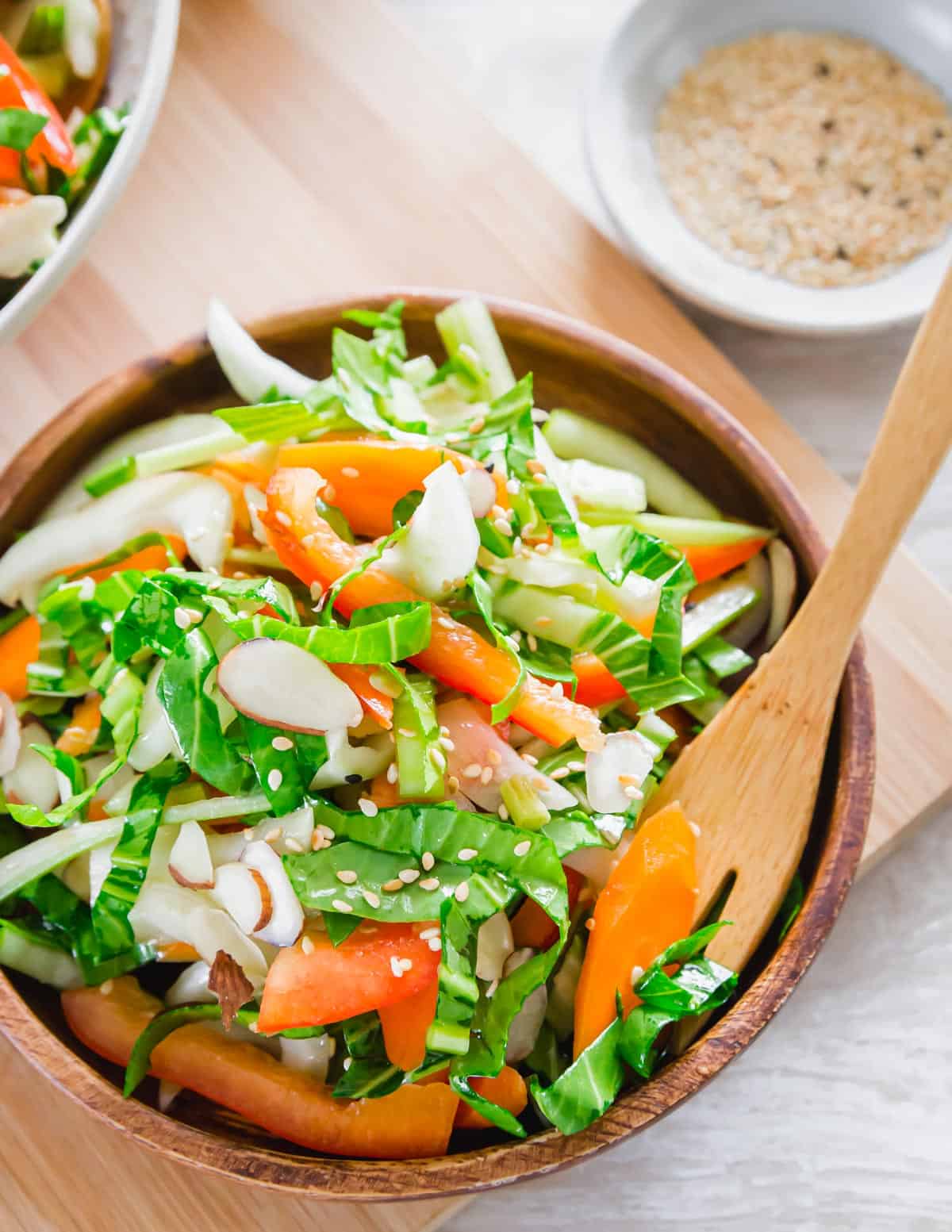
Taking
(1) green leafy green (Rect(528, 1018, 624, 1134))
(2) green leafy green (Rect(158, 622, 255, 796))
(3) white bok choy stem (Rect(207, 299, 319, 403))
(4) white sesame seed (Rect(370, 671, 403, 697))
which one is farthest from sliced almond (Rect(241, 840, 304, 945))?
(3) white bok choy stem (Rect(207, 299, 319, 403))

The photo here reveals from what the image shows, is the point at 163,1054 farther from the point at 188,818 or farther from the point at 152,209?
the point at 152,209

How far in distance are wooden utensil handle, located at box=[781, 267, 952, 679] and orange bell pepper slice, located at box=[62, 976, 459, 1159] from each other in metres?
0.76

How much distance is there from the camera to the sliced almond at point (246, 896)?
137cm

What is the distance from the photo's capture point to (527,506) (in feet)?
5.18

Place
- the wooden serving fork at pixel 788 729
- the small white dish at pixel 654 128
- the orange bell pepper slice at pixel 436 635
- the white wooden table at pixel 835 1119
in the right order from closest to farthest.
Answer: the orange bell pepper slice at pixel 436 635, the wooden serving fork at pixel 788 729, the white wooden table at pixel 835 1119, the small white dish at pixel 654 128

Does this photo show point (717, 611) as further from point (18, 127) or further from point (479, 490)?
point (18, 127)

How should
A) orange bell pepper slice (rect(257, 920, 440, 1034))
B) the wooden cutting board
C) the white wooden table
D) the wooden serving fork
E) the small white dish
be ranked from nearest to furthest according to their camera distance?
orange bell pepper slice (rect(257, 920, 440, 1034))
the wooden serving fork
the white wooden table
the wooden cutting board
the small white dish

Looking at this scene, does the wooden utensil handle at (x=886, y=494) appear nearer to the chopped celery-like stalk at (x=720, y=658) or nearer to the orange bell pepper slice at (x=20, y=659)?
the chopped celery-like stalk at (x=720, y=658)

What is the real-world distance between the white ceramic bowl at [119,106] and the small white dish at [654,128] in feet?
2.74

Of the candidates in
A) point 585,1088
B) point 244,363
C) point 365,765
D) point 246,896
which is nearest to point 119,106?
point 244,363

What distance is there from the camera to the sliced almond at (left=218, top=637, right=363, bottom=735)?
1354mm

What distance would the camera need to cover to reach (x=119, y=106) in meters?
1.81

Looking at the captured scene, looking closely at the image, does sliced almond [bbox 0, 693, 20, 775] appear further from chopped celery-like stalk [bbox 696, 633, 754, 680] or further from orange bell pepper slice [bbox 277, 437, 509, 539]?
chopped celery-like stalk [bbox 696, 633, 754, 680]

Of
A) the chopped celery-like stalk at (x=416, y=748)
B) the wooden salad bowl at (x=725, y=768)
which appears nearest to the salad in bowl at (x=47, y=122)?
the wooden salad bowl at (x=725, y=768)
